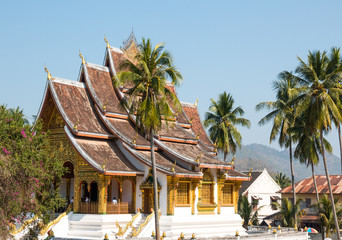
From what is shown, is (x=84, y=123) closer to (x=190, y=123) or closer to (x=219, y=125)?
(x=190, y=123)

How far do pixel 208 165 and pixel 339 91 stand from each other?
324 inches

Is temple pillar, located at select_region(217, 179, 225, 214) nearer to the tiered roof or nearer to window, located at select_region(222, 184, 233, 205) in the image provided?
the tiered roof

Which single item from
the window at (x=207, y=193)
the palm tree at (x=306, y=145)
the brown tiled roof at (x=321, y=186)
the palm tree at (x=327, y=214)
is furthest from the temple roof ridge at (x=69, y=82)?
the brown tiled roof at (x=321, y=186)

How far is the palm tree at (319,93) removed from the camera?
27656 mm

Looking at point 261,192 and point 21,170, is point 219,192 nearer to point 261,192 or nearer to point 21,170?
point 21,170

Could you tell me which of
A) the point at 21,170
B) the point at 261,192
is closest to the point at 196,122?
the point at 21,170

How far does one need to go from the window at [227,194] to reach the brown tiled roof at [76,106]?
8241 millimetres

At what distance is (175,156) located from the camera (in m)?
28.2

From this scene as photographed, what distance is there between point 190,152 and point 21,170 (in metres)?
10.8

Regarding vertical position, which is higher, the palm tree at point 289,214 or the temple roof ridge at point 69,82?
the temple roof ridge at point 69,82

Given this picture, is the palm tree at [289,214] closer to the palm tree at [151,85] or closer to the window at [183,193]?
the window at [183,193]

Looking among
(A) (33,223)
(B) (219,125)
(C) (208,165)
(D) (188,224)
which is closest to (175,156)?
(C) (208,165)

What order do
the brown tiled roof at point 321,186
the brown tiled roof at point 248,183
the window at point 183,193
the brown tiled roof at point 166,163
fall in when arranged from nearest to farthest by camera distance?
1. the brown tiled roof at point 166,163
2. the window at point 183,193
3. the brown tiled roof at point 321,186
4. the brown tiled roof at point 248,183

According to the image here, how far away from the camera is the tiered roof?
88.2 feet
